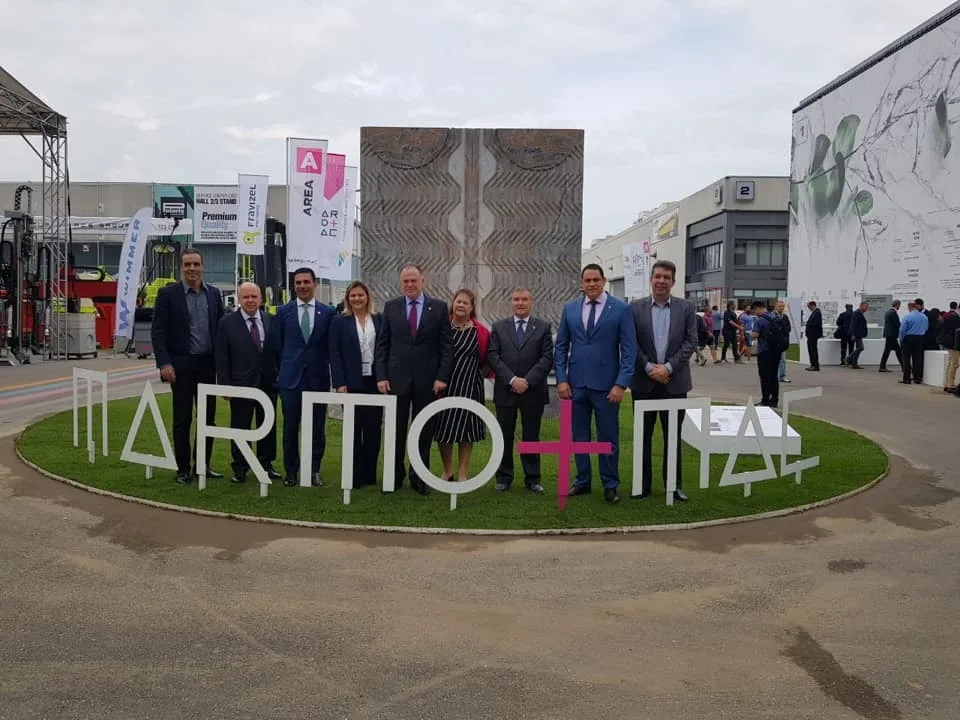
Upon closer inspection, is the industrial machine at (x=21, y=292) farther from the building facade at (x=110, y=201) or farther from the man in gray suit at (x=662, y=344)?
the building facade at (x=110, y=201)

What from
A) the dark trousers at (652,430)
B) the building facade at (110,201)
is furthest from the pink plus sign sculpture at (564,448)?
the building facade at (110,201)

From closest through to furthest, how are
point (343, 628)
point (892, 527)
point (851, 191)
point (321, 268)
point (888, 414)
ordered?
point (343, 628), point (892, 527), point (888, 414), point (321, 268), point (851, 191)

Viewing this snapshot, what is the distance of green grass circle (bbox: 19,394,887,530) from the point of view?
21.0ft

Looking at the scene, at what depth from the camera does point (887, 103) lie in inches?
1209

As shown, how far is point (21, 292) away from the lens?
23.0m

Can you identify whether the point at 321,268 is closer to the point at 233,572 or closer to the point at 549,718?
the point at 233,572

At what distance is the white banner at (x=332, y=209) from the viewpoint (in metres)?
20.9

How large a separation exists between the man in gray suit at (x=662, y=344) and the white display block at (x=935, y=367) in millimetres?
12875

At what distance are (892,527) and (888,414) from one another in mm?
7532

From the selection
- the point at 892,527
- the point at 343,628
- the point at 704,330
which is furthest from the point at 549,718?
the point at 704,330

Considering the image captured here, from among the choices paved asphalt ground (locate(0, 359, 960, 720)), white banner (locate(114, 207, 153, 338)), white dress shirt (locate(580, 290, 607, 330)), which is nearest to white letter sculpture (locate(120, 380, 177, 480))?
paved asphalt ground (locate(0, 359, 960, 720))

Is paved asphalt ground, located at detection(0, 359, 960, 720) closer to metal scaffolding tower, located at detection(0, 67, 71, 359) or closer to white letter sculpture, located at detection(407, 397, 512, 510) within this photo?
white letter sculpture, located at detection(407, 397, 512, 510)

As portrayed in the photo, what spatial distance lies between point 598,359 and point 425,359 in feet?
4.74

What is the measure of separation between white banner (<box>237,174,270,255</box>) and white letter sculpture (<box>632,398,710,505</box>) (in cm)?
1936
